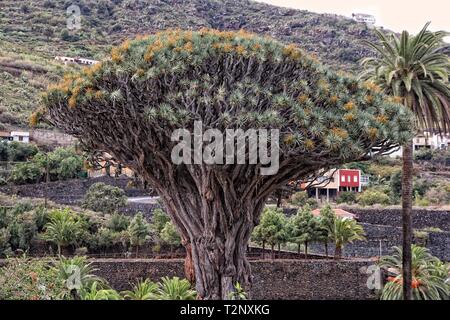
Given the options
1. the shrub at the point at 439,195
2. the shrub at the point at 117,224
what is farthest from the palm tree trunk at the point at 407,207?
the shrub at the point at 439,195

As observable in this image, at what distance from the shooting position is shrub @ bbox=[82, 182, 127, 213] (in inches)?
1094

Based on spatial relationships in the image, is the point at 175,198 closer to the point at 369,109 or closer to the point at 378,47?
the point at 369,109

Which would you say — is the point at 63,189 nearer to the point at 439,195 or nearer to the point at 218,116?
the point at 439,195

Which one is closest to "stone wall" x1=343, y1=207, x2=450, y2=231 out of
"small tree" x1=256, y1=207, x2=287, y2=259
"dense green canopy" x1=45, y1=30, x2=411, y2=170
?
"small tree" x1=256, y1=207, x2=287, y2=259

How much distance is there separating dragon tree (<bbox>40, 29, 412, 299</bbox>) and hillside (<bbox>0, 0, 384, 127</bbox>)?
46122mm

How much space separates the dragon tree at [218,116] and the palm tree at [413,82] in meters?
1.14

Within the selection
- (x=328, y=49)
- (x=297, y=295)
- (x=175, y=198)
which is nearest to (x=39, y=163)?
(x=297, y=295)

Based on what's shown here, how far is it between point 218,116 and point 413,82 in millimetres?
4805

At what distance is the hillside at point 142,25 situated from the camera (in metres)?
64.8

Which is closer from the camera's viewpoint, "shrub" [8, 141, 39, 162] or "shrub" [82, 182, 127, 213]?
"shrub" [82, 182, 127, 213]

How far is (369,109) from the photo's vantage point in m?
10.5

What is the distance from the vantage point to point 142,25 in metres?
72.7

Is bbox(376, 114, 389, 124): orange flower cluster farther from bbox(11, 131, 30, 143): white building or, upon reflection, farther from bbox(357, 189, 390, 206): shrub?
bbox(11, 131, 30, 143): white building

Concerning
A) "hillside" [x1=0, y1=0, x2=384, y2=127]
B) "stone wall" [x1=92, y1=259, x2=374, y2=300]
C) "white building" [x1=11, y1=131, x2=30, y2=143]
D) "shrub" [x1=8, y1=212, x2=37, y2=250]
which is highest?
"hillside" [x1=0, y1=0, x2=384, y2=127]
